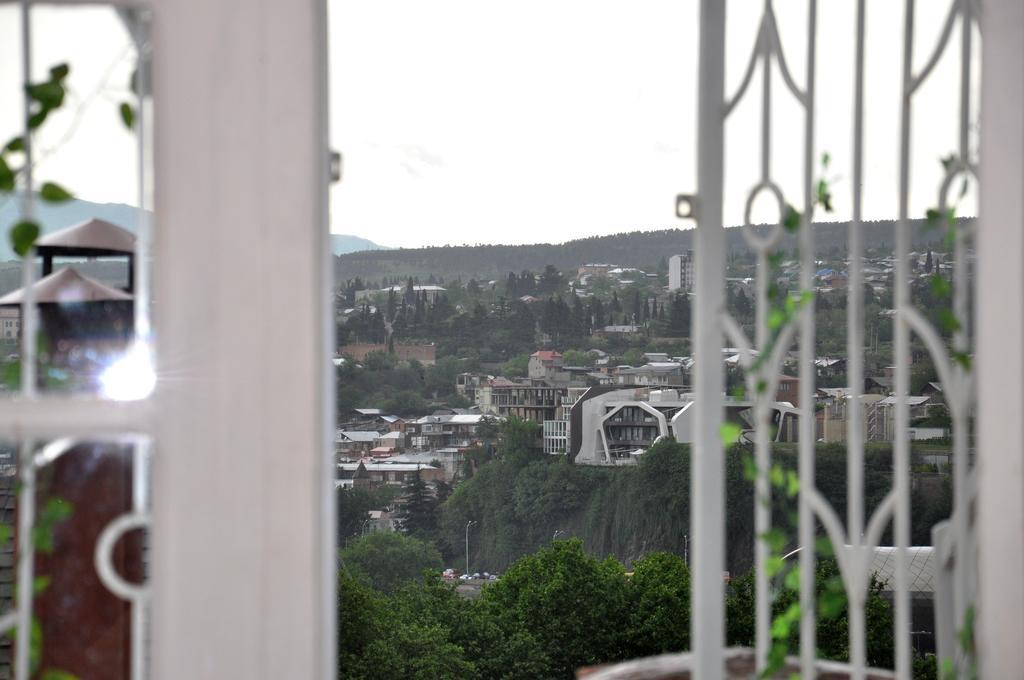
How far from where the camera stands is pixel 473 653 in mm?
10055

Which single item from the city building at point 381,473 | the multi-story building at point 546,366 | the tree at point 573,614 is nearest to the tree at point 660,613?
the tree at point 573,614

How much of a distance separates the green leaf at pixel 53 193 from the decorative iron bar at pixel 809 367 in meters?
0.65

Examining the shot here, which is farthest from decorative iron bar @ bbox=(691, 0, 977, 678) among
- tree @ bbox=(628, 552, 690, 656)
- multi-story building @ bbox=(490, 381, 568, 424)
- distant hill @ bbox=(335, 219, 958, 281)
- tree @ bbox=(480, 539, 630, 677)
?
multi-story building @ bbox=(490, 381, 568, 424)

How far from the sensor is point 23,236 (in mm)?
828

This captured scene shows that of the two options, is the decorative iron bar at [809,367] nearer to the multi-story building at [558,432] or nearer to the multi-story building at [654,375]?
the multi-story building at [654,375]

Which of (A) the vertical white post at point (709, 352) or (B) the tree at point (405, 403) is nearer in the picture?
(A) the vertical white post at point (709, 352)

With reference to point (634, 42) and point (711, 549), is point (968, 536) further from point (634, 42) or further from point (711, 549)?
point (634, 42)

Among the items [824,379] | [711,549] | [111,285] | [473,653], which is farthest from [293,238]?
[473,653]

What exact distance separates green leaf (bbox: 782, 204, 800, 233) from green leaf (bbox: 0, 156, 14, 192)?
0.80 meters

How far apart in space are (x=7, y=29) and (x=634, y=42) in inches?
395

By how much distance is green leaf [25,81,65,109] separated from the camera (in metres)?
0.84

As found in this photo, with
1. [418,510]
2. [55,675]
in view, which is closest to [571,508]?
[418,510]

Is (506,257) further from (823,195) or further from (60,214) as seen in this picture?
(60,214)

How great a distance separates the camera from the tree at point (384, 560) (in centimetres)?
1073
